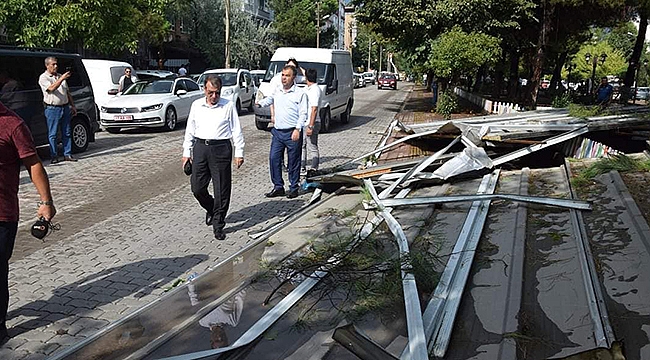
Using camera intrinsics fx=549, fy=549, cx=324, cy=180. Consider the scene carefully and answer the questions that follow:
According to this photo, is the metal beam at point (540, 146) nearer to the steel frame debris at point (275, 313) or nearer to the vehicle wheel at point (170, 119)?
the steel frame debris at point (275, 313)

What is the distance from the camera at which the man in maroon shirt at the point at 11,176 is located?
3676 mm

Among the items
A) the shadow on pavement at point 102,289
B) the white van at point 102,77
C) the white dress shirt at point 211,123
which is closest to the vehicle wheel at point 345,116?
the white van at point 102,77

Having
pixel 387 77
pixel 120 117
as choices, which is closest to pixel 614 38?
pixel 387 77

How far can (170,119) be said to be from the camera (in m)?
16.1

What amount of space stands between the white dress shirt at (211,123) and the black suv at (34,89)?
5767 millimetres

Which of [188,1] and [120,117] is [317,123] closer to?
[120,117]

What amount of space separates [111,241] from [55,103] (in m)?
5.33

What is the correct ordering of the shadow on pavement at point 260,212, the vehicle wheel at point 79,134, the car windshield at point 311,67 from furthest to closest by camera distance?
the car windshield at point 311,67 < the vehicle wheel at point 79,134 < the shadow on pavement at point 260,212

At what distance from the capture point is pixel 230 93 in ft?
65.2

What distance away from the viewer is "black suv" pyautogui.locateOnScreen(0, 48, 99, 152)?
401 inches

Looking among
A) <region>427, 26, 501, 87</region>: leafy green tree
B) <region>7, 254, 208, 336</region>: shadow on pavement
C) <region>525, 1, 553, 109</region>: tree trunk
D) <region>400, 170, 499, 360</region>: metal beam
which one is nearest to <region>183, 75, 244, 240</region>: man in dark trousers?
<region>7, 254, 208, 336</region>: shadow on pavement

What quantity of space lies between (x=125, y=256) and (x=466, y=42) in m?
15.8

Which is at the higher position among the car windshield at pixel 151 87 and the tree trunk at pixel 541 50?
the tree trunk at pixel 541 50

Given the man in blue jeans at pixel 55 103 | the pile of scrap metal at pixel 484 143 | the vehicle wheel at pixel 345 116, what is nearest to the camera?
the pile of scrap metal at pixel 484 143
